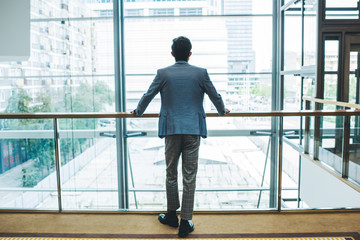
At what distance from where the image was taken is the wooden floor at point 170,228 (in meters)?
2.85

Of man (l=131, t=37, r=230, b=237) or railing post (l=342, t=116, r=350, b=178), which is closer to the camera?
man (l=131, t=37, r=230, b=237)

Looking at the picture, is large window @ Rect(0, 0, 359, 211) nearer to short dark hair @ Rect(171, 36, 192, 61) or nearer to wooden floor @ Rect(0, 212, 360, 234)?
wooden floor @ Rect(0, 212, 360, 234)

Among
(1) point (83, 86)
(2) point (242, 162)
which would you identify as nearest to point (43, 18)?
(1) point (83, 86)

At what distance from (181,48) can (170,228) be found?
57.3 inches

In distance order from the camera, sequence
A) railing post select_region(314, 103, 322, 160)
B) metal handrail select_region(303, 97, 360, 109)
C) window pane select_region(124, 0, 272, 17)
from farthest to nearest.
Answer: window pane select_region(124, 0, 272, 17), railing post select_region(314, 103, 322, 160), metal handrail select_region(303, 97, 360, 109)

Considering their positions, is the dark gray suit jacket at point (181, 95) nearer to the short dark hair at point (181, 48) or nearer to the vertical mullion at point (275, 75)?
the short dark hair at point (181, 48)

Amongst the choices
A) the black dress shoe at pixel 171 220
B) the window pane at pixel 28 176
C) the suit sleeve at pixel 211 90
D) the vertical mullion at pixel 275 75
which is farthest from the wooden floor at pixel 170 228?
the vertical mullion at pixel 275 75

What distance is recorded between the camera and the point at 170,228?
2875 millimetres

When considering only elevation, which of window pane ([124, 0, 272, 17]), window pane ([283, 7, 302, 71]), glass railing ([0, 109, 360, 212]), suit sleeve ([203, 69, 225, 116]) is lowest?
glass railing ([0, 109, 360, 212])

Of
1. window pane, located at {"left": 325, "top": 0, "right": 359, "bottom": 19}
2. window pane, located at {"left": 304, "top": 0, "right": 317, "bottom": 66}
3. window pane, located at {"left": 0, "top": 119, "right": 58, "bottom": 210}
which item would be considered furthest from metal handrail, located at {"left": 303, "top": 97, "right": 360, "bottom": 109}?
window pane, located at {"left": 0, "top": 119, "right": 58, "bottom": 210}

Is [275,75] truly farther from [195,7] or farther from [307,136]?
[195,7]

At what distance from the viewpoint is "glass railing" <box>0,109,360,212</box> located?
4.15 meters

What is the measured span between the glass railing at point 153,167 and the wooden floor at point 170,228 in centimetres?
13

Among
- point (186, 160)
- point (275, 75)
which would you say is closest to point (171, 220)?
point (186, 160)
